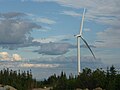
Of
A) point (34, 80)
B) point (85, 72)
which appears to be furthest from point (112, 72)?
point (34, 80)

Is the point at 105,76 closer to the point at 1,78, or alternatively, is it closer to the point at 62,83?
the point at 62,83

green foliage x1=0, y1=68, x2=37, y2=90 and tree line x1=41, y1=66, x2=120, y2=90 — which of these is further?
green foliage x1=0, y1=68, x2=37, y2=90

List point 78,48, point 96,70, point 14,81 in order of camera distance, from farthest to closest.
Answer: point 14,81
point 96,70
point 78,48

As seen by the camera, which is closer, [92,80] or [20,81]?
[92,80]

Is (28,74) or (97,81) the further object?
(28,74)

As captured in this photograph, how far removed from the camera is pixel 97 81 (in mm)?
116312

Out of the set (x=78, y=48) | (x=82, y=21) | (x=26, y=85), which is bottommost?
(x=26, y=85)

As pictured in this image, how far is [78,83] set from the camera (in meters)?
123

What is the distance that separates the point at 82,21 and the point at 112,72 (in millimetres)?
30855

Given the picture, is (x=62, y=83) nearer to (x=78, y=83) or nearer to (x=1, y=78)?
(x=78, y=83)

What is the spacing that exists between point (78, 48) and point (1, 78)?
11369 centimetres

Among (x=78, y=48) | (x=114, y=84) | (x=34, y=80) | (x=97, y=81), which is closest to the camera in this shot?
(x=78, y=48)

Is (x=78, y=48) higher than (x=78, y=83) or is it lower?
higher

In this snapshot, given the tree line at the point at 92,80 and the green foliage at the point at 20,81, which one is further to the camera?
the green foliage at the point at 20,81
